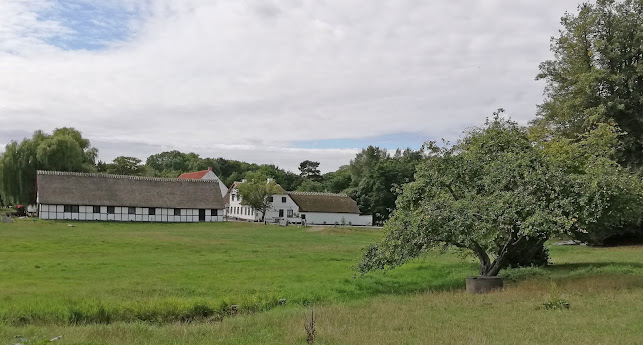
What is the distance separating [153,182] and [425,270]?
53.2m

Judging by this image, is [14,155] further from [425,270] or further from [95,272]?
[425,270]

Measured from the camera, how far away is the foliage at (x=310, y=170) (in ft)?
437

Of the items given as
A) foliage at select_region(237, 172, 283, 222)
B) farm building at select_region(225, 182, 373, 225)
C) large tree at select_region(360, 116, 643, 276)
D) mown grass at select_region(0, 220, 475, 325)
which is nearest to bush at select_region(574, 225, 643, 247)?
mown grass at select_region(0, 220, 475, 325)

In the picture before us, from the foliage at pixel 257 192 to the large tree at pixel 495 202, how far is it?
57.5 metres

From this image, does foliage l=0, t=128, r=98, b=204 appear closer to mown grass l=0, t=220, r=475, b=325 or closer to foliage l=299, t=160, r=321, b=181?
mown grass l=0, t=220, r=475, b=325

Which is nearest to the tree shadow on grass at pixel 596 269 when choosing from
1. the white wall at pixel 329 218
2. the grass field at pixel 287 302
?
the grass field at pixel 287 302

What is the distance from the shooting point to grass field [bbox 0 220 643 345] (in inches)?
426

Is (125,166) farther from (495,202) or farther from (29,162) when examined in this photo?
(495,202)

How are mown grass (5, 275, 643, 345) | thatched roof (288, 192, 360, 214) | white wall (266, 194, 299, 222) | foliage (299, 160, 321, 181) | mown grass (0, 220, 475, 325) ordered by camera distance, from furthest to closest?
foliage (299, 160, 321, 181) < thatched roof (288, 192, 360, 214) < white wall (266, 194, 299, 222) < mown grass (0, 220, 475, 325) < mown grass (5, 275, 643, 345)

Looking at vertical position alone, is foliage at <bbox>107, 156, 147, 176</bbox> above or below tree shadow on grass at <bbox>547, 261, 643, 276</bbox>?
above

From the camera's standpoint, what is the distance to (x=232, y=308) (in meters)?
15.6

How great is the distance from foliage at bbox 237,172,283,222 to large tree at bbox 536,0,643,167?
45533 millimetres

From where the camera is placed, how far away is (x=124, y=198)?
67.2m

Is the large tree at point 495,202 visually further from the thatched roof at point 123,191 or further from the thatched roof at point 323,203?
the thatched roof at point 323,203
